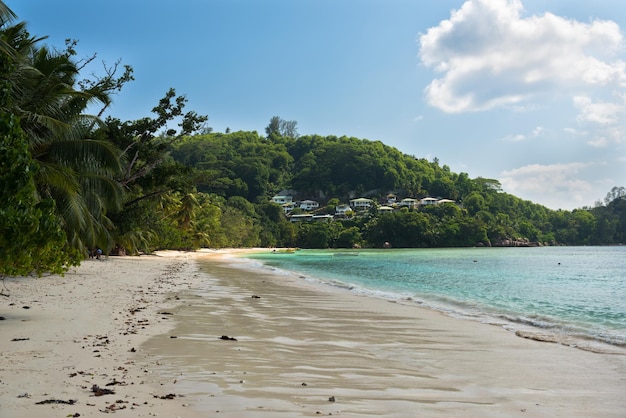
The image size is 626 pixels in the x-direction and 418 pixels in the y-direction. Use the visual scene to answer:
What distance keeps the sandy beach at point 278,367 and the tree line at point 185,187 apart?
162 cm

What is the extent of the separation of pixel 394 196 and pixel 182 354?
13558cm

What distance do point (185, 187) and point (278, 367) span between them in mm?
23307

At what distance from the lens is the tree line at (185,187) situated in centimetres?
881

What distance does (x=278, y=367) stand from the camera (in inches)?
238

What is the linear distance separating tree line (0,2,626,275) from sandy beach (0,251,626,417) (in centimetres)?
162

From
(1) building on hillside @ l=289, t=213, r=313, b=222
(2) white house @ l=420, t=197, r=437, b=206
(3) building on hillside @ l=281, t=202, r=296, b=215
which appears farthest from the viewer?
(3) building on hillside @ l=281, t=202, r=296, b=215

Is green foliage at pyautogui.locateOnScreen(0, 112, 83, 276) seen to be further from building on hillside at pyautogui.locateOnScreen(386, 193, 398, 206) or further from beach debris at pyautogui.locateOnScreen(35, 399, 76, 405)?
building on hillside at pyautogui.locateOnScreen(386, 193, 398, 206)

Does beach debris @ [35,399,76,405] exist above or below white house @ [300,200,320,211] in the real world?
below

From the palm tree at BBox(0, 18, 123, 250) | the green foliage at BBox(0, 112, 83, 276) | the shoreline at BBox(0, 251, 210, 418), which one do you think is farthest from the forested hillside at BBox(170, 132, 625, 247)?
the green foliage at BBox(0, 112, 83, 276)

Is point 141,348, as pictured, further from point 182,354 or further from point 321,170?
point 321,170

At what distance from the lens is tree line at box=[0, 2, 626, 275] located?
8812 mm

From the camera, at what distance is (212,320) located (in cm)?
997

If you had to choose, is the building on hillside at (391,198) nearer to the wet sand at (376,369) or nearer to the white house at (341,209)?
the white house at (341,209)

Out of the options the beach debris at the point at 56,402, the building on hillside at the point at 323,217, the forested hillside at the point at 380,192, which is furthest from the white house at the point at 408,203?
the beach debris at the point at 56,402
